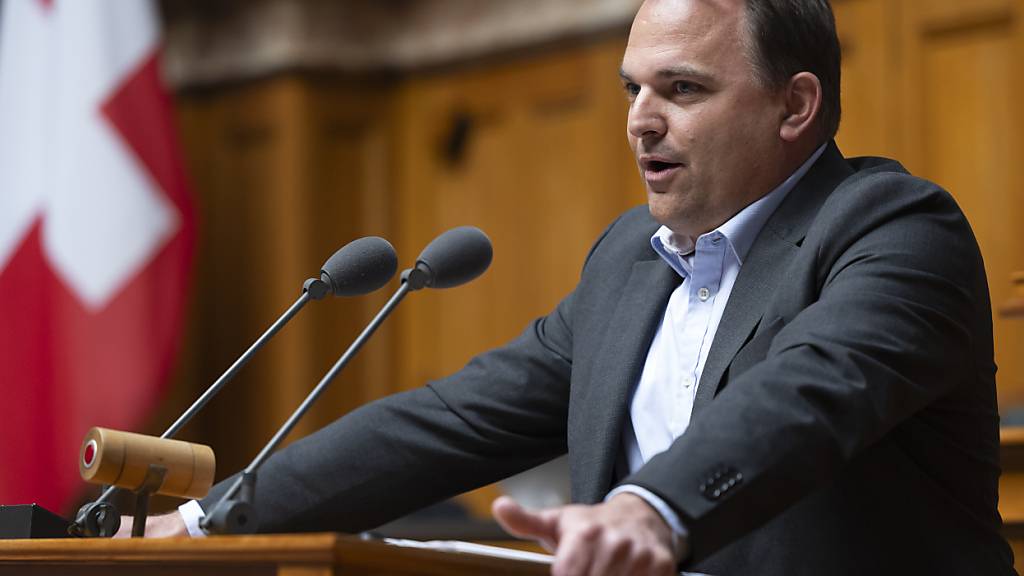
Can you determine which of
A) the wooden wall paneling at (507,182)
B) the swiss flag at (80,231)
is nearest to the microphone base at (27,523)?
the swiss flag at (80,231)

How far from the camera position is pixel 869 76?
173 inches

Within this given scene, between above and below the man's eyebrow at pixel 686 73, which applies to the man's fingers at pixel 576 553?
below

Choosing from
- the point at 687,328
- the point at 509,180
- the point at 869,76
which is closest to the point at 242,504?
the point at 687,328

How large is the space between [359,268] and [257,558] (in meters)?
0.64

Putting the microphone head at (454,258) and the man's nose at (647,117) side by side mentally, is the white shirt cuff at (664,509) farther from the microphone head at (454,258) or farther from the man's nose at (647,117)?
the man's nose at (647,117)

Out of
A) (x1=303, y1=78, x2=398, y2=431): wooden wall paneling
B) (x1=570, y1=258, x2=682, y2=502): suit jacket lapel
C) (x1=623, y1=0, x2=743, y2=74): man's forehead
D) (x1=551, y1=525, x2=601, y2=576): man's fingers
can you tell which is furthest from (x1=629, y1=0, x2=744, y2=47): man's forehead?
(x1=303, y1=78, x2=398, y2=431): wooden wall paneling

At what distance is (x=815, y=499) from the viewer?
1.70 metres

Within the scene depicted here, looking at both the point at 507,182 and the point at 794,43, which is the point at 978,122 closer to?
the point at 507,182

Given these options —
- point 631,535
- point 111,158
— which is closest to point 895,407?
point 631,535

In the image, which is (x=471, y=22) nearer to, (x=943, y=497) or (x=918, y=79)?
(x=918, y=79)

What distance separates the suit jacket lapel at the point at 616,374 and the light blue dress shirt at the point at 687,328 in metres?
0.02

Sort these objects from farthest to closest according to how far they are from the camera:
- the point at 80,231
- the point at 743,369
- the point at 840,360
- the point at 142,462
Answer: the point at 80,231 → the point at 743,369 → the point at 142,462 → the point at 840,360

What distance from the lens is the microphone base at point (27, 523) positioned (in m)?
1.66

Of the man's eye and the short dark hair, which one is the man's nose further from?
the short dark hair
